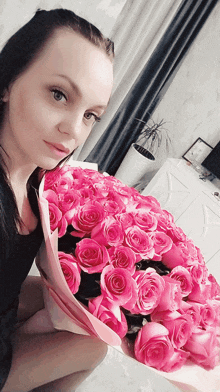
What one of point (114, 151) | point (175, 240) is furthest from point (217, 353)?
point (114, 151)

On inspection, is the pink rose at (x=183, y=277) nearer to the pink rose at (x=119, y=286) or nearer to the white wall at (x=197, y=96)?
the pink rose at (x=119, y=286)

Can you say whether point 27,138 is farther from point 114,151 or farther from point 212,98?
point 212,98

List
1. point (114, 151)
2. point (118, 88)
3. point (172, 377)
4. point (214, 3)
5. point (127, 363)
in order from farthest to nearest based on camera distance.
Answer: point (114, 151)
point (214, 3)
point (118, 88)
point (127, 363)
point (172, 377)

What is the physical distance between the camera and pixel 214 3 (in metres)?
2.19

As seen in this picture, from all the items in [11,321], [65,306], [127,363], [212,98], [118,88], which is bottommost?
[127,363]

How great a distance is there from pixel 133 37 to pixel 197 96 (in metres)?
1.21

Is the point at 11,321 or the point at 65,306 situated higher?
the point at 65,306

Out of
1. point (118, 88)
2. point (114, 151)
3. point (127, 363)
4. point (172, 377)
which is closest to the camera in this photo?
point (172, 377)

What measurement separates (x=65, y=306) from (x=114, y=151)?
211 cm

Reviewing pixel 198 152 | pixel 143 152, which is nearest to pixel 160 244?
pixel 143 152

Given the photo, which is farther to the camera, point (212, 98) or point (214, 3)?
point (212, 98)

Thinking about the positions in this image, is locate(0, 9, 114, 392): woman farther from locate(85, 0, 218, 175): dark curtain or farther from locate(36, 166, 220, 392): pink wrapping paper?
locate(85, 0, 218, 175): dark curtain

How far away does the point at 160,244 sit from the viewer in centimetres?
57

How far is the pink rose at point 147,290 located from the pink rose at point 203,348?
0.11 m
